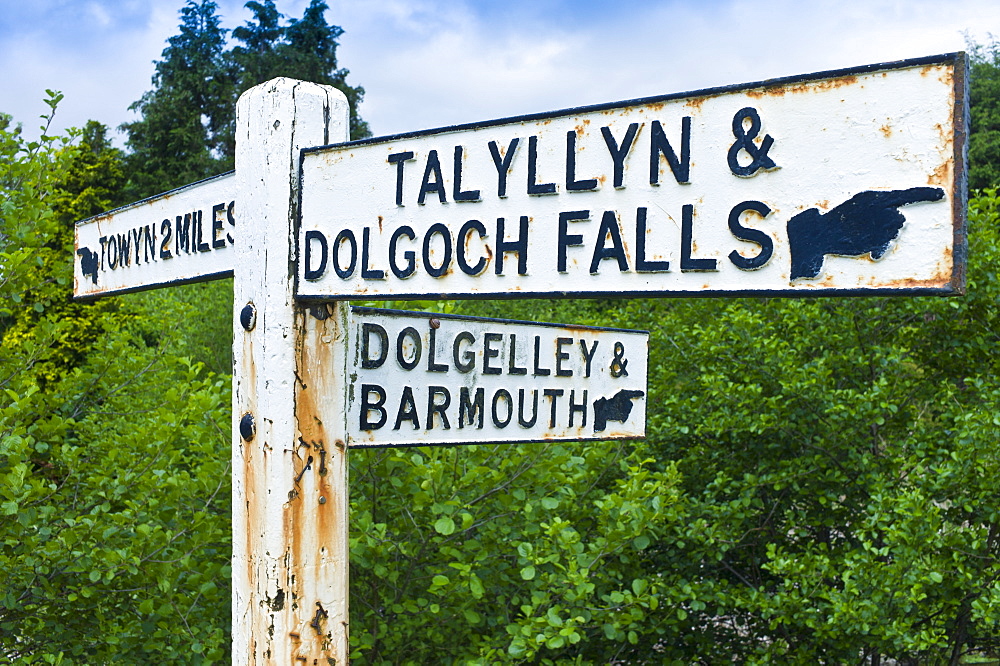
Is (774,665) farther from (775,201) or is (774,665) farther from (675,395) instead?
(775,201)

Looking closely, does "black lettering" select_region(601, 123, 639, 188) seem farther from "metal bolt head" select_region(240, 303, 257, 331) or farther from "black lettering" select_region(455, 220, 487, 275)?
"metal bolt head" select_region(240, 303, 257, 331)

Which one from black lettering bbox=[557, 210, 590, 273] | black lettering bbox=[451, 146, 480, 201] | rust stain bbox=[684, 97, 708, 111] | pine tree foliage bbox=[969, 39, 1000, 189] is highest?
pine tree foliage bbox=[969, 39, 1000, 189]

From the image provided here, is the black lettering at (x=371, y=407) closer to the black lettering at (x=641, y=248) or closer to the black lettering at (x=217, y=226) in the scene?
the black lettering at (x=217, y=226)

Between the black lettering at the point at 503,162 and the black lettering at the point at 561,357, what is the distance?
2.28 ft

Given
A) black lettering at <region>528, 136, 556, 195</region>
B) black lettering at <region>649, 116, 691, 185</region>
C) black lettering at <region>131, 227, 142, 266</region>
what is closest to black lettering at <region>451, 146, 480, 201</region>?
black lettering at <region>528, 136, 556, 195</region>

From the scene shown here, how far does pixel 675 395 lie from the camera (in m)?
5.84

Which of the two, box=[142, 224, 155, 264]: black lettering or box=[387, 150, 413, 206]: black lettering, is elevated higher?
box=[387, 150, 413, 206]: black lettering

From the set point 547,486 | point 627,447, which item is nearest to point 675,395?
point 627,447

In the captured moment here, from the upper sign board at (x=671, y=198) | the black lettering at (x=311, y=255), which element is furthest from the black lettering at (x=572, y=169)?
the black lettering at (x=311, y=255)

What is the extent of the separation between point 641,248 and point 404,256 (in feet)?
1.43

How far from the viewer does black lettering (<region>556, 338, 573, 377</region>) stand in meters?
2.12

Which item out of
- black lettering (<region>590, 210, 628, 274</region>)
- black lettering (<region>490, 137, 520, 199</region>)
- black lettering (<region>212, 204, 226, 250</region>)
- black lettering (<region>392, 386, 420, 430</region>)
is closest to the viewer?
black lettering (<region>590, 210, 628, 274</region>)

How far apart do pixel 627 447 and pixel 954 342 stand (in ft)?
6.33

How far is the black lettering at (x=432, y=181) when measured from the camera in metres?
1.56
